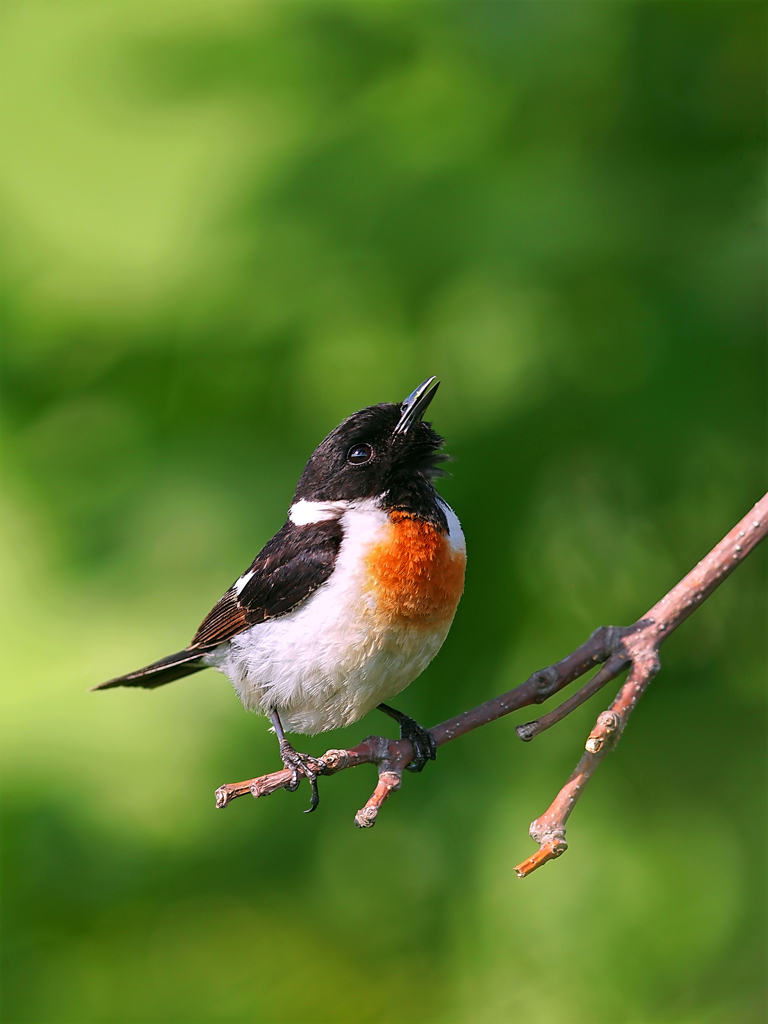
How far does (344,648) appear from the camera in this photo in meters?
1.68

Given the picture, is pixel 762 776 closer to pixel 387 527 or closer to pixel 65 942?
pixel 387 527

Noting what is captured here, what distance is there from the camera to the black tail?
1896mm

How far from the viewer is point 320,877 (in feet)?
11.1

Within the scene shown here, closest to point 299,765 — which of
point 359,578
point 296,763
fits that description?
point 296,763

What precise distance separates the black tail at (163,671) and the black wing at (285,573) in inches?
2.7

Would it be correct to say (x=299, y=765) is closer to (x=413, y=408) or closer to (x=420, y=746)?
(x=420, y=746)

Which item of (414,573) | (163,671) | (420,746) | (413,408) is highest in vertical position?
(413,408)

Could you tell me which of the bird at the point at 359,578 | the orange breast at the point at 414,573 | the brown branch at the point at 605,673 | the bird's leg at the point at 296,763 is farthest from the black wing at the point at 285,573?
the brown branch at the point at 605,673

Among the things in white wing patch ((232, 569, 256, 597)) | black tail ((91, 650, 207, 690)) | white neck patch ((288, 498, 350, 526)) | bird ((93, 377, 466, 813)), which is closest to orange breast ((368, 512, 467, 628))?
bird ((93, 377, 466, 813))

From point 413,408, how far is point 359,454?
0.15m

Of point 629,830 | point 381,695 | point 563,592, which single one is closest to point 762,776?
point 629,830

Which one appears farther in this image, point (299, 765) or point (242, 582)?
point (242, 582)

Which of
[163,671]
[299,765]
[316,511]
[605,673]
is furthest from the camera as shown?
[163,671]

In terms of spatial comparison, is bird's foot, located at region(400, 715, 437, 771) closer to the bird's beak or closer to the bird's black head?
the bird's black head
